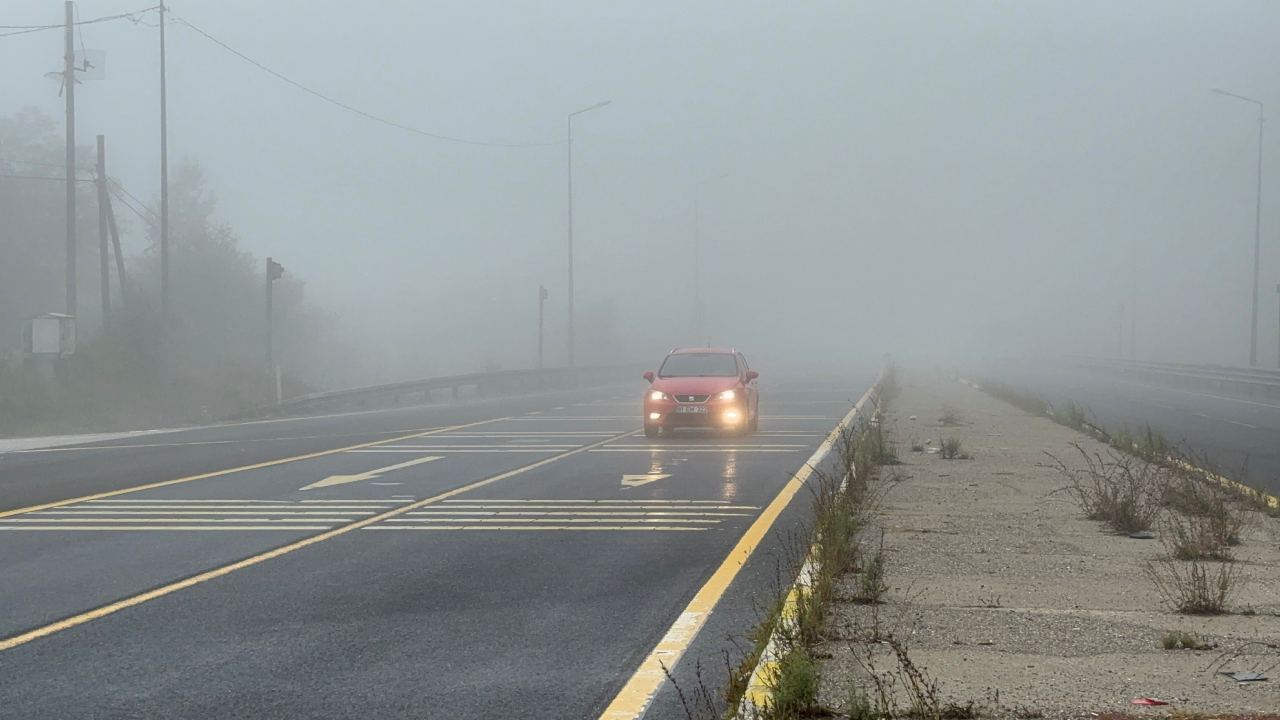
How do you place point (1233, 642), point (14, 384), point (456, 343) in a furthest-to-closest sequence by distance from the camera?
1. point (456, 343)
2. point (14, 384)
3. point (1233, 642)

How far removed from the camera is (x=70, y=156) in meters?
33.1

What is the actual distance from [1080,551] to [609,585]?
141 inches

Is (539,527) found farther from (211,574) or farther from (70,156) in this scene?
(70,156)

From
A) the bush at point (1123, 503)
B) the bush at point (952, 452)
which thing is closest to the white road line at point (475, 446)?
the bush at point (952, 452)

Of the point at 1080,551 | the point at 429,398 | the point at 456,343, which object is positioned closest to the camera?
the point at 1080,551

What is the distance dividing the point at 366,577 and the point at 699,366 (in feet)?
56.4

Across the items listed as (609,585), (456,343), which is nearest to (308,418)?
(609,585)

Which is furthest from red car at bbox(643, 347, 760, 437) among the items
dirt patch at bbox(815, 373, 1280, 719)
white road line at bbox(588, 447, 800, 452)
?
dirt patch at bbox(815, 373, 1280, 719)

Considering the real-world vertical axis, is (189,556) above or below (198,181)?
below

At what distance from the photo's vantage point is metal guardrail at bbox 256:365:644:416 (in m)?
37.0

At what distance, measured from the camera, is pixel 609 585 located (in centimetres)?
934

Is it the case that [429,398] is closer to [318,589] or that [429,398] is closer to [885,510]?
[885,510]

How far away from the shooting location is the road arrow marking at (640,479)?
1642 cm

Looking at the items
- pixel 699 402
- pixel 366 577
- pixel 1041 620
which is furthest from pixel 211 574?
pixel 699 402
